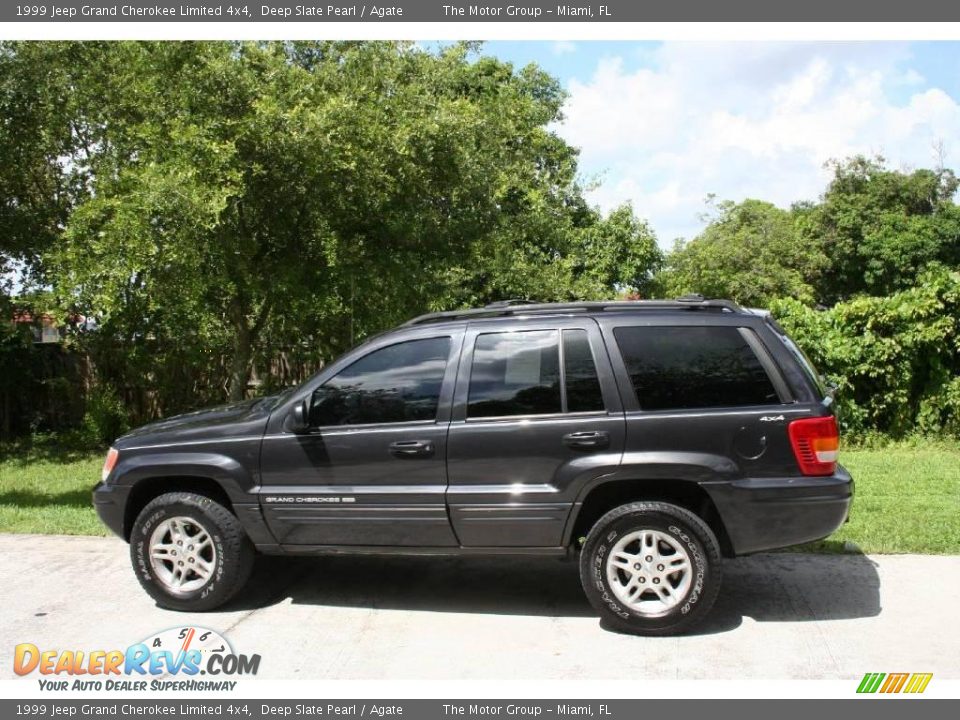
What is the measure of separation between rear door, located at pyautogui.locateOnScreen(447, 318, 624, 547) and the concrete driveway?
2.09 ft

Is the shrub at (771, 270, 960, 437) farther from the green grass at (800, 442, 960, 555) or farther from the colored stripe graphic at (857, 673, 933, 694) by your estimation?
the colored stripe graphic at (857, 673, 933, 694)

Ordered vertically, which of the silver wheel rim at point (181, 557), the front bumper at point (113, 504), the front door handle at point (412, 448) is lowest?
the silver wheel rim at point (181, 557)

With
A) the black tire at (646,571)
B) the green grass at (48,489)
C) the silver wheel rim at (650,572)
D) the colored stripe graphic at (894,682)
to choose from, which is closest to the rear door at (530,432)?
the black tire at (646,571)

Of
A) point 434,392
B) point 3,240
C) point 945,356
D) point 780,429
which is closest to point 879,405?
point 945,356

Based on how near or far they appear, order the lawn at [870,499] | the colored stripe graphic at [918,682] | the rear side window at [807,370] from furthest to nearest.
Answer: the lawn at [870,499]
the rear side window at [807,370]
the colored stripe graphic at [918,682]

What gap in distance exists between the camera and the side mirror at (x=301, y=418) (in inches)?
214

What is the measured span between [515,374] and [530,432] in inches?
14.8

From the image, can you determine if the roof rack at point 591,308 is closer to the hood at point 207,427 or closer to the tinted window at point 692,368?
the tinted window at point 692,368

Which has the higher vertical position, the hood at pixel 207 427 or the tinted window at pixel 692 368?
the tinted window at pixel 692 368

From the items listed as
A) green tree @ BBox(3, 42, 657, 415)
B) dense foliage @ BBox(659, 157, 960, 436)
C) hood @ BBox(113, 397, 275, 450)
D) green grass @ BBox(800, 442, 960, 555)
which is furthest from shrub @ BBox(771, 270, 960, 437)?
hood @ BBox(113, 397, 275, 450)

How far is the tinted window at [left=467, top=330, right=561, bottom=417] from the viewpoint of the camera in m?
5.34

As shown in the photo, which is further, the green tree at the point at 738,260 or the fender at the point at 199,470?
the green tree at the point at 738,260

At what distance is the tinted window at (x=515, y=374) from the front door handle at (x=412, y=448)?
305 millimetres

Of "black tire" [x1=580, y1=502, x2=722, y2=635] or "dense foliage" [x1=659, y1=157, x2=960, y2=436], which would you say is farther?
"dense foliage" [x1=659, y1=157, x2=960, y2=436]
